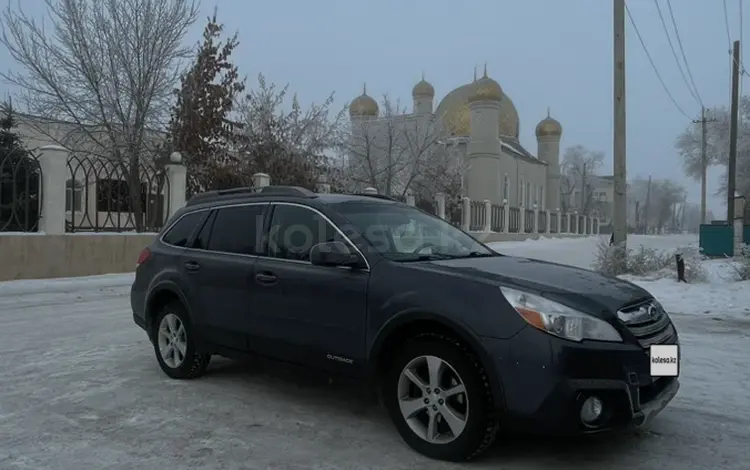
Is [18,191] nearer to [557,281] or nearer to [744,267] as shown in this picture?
[557,281]

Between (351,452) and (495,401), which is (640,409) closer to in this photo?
(495,401)

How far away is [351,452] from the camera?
4109 millimetres

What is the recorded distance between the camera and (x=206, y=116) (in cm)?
2472

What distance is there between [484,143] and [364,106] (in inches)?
380

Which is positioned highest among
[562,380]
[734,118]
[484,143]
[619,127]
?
[484,143]

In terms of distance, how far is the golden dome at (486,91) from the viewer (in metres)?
50.2

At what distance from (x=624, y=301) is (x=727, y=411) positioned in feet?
6.24

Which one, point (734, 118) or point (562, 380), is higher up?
point (734, 118)

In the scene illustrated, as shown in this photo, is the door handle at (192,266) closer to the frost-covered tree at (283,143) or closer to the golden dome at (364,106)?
the frost-covered tree at (283,143)

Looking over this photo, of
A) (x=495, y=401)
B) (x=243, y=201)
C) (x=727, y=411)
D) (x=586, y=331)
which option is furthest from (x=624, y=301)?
(x=243, y=201)

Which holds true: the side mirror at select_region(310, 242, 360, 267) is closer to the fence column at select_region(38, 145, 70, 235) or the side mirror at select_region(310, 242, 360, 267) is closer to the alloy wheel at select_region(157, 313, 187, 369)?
the alloy wheel at select_region(157, 313, 187, 369)

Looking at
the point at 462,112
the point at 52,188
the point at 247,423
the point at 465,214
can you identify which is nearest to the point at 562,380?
the point at 247,423

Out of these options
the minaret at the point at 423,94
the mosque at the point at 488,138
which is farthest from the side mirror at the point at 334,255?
the minaret at the point at 423,94

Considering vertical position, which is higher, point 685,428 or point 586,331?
point 586,331
